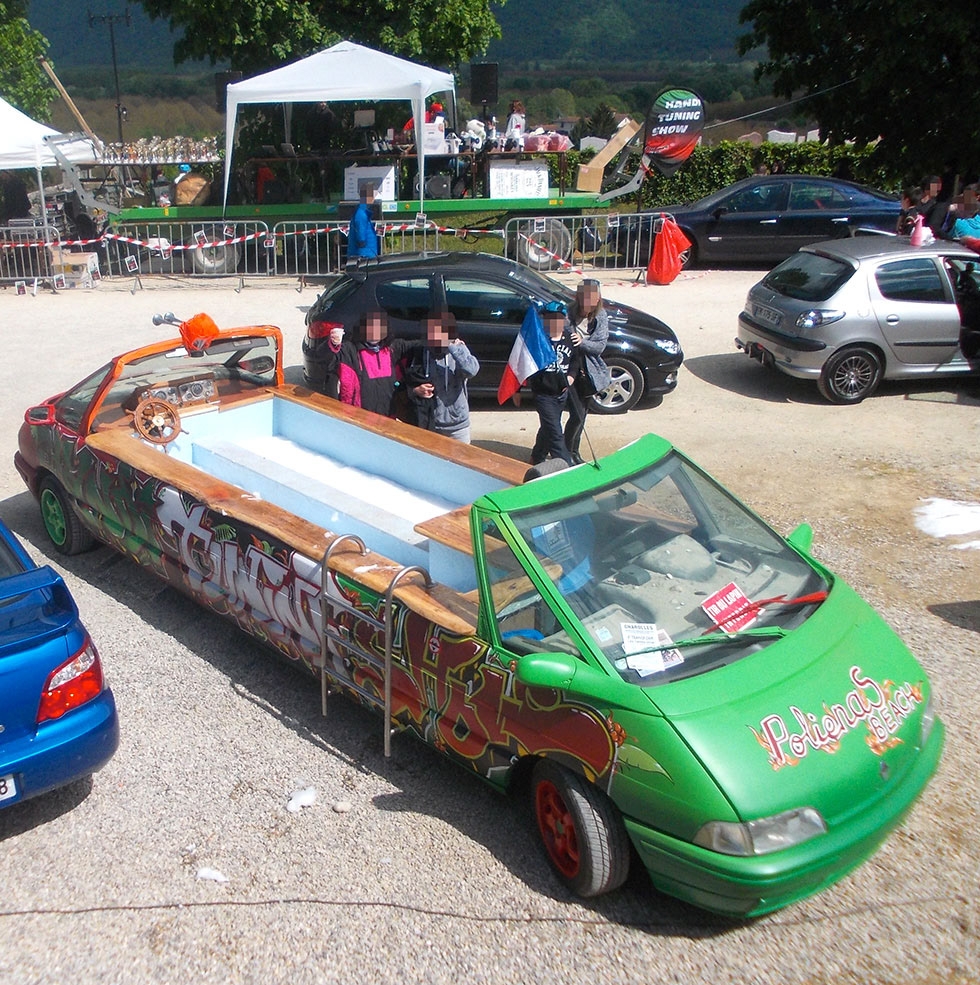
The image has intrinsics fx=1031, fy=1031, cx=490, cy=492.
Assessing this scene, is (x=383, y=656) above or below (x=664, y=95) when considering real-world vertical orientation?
below

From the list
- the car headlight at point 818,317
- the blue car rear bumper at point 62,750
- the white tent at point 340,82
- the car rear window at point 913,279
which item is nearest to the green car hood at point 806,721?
the blue car rear bumper at point 62,750

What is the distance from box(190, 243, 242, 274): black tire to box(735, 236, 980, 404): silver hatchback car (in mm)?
11374

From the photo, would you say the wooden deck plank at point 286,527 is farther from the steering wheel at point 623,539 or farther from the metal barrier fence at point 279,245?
the metal barrier fence at point 279,245

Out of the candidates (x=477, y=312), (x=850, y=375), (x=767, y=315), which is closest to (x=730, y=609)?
(x=477, y=312)

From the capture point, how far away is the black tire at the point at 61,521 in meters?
7.18

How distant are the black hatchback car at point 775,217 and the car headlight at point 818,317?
23.2 ft

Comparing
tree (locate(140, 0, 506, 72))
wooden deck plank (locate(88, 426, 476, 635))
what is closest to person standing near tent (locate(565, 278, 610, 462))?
wooden deck plank (locate(88, 426, 476, 635))

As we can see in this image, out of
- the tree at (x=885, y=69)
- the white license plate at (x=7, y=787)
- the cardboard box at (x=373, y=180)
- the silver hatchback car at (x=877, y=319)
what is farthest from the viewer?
the cardboard box at (x=373, y=180)

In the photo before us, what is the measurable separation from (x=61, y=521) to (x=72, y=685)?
3.25m

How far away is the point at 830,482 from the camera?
8.49m

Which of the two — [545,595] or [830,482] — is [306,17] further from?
[545,595]

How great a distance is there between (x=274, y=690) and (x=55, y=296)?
13937 millimetres

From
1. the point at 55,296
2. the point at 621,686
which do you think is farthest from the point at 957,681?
the point at 55,296

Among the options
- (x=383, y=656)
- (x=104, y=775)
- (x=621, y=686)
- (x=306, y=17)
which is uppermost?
(x=306, y=17)
